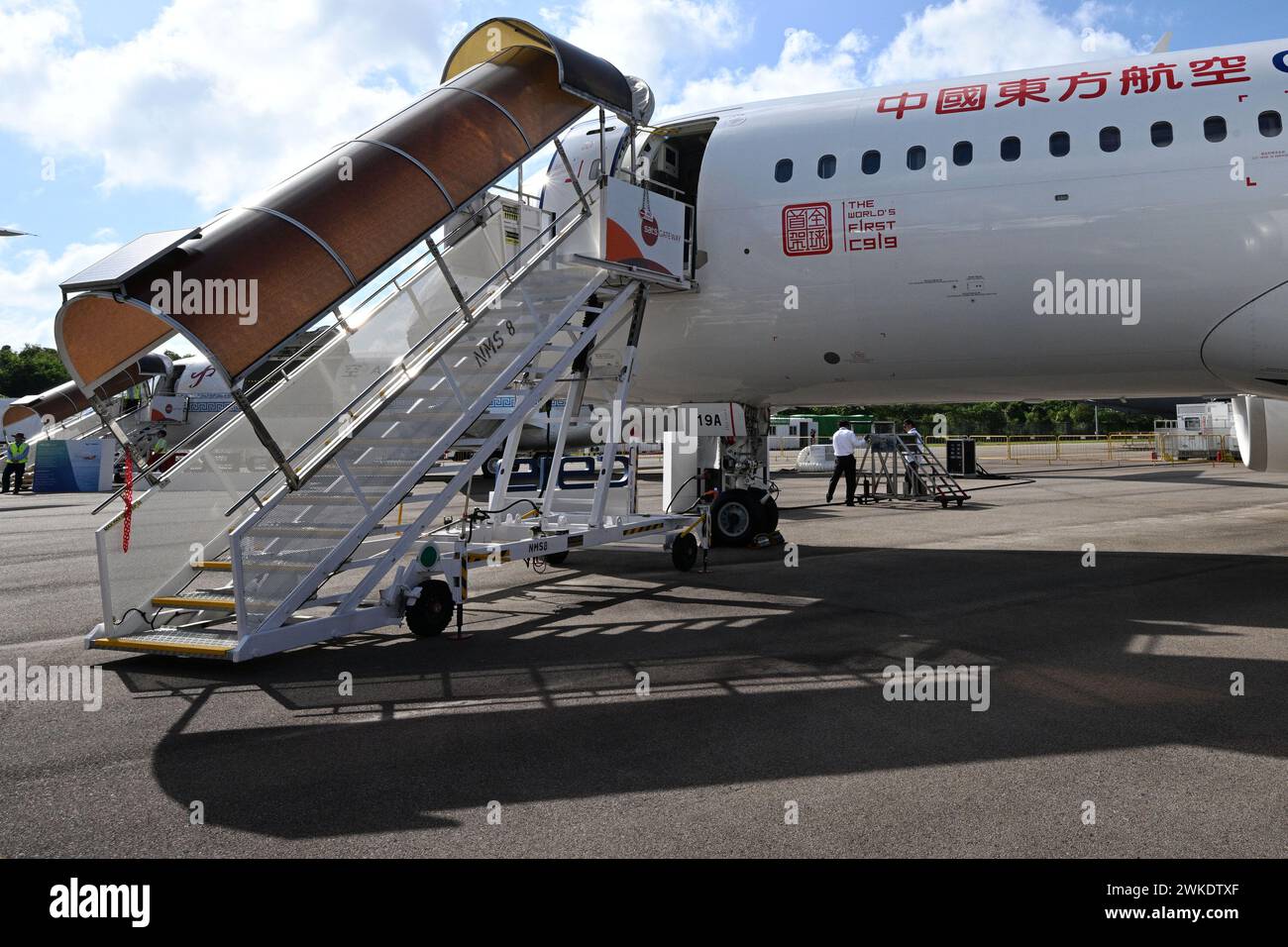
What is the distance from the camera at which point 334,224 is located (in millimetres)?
6512

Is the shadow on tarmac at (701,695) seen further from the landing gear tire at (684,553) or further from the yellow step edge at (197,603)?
the landing gear tire at (684,553)

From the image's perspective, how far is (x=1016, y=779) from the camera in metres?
4.07

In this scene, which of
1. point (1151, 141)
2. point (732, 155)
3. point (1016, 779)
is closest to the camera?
point (1016, 779)

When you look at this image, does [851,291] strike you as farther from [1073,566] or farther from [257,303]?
[257,303]

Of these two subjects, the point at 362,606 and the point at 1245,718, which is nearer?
the point at 1245,718

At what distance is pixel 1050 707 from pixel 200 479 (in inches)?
273

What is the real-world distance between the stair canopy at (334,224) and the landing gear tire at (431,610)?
230 centimetres

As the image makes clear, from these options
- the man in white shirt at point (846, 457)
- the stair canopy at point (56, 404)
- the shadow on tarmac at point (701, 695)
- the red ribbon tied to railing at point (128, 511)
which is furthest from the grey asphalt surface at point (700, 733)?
the stair canopy at point (56, 404)

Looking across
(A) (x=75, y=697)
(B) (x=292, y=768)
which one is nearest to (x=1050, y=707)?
(B) (x=292, y=768)

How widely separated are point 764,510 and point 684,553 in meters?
2.39

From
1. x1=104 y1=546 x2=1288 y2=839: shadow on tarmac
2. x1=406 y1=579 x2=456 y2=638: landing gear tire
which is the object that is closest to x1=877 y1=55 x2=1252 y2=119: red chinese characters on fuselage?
x1=104 y1=546 x2=1288 y2=839: shadow on tarmac

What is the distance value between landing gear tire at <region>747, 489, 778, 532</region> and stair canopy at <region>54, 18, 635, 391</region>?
5.72 metres

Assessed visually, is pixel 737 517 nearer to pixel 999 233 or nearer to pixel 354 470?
pixel 999 233

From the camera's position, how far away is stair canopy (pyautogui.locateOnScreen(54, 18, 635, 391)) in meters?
5.68
